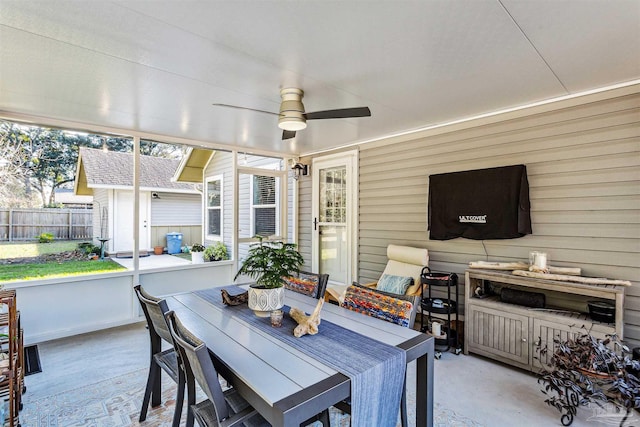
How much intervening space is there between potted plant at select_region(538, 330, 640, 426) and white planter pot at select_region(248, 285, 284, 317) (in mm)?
2098

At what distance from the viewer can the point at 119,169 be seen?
4434 mm

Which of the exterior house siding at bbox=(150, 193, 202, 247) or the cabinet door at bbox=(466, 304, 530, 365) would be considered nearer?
the cabinet door at bbox=(466, 304, 530, 365)

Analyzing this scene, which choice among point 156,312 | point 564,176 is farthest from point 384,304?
point 564,176

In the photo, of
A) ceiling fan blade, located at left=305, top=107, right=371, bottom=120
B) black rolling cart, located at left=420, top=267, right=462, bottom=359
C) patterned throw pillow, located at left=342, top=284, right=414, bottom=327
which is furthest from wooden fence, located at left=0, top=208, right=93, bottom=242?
black rolling cart, located at left=420, top=267, right=462, bottom=359

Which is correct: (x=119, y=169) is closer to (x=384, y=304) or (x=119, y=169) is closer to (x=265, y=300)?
(x=265, y=300)

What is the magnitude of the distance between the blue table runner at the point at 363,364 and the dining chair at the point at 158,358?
1.92 ft

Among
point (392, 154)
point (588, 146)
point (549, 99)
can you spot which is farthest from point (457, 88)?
point (392, 154)

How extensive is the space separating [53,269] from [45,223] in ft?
1.86

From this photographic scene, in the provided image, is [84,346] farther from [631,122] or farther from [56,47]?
[631,122]

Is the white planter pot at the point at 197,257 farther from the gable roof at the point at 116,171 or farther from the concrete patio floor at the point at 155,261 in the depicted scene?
the gable roof at the point at 116,171

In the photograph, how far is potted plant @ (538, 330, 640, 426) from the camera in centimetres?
218

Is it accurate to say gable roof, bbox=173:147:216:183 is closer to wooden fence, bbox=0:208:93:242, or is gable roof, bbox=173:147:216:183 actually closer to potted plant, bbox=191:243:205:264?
potted plant, bbox=191:243:205:264

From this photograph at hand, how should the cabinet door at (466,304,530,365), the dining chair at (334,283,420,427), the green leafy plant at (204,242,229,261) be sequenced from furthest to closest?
the green leafy plant at (204,242,229,261), the cabinet door at (466,304,530,365), the dining chair at (334,283,420,427)

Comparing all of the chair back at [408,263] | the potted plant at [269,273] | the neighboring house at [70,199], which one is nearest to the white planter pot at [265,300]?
the potted plant at [269,273]
